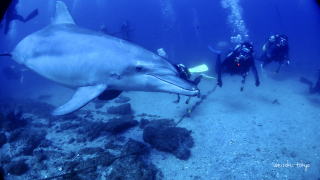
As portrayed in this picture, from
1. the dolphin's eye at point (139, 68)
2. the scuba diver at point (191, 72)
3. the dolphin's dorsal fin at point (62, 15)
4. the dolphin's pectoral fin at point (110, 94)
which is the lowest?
the dolphin's pectoral fin at point (110, 94)

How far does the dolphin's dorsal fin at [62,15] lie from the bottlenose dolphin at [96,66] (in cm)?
70

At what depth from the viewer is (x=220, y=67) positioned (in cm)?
1085

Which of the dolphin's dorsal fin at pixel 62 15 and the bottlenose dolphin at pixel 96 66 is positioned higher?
the dolphin's dorsal fin at pixel 62 15

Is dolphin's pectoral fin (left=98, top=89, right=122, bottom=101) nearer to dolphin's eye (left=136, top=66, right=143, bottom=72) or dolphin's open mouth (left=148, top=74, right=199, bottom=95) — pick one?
dolphin's eye (left=136, top=66, right=143, bottom=72)

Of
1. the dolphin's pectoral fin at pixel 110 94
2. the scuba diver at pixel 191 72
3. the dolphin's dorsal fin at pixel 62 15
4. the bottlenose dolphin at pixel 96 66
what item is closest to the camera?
the bottlenose dolphin at pixel 96 66

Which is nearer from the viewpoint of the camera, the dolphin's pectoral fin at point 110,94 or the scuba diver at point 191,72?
the scuba diver at point 191,72

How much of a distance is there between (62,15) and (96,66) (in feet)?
9.37

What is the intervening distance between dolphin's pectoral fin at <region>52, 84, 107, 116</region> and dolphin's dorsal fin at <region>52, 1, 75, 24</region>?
271 cm

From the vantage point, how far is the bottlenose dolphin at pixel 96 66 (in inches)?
221

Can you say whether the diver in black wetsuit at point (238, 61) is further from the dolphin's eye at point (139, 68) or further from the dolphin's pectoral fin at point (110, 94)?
the dolphin's eye at point (139, 68)

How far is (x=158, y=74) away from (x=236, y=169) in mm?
3754

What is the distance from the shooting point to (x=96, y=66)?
6020 mm

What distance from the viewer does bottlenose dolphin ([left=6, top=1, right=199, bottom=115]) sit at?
221 inches

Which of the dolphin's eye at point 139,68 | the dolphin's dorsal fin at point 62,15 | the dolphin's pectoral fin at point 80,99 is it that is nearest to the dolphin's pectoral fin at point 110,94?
the dolphin's pectoral fin at point 80,99
